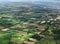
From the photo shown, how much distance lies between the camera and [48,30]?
16547 millimetres

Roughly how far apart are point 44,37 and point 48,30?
5.95ft

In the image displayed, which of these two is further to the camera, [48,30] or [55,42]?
[48,30]

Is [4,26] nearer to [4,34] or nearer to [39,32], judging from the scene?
[4,34]

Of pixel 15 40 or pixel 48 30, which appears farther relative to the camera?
pixel 48 30

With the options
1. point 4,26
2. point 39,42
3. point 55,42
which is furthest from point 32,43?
Result: point 4,26

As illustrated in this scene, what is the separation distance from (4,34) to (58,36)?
4.38m

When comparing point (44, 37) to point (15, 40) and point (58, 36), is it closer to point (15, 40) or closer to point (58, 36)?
point (58, 36)

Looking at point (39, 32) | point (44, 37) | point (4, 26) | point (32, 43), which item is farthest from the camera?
point (4, 26)

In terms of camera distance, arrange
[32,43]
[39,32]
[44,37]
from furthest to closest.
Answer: [39,32] → [44,37] → [32,43]

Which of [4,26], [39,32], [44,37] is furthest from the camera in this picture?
[4,26]

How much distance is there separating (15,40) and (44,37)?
2.32 metres

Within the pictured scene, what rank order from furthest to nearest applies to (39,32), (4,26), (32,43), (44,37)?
1. (4,26)
2. (39,32)
3. (44,37)
4. (32,43)

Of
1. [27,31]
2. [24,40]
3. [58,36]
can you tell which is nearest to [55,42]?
[58,36]

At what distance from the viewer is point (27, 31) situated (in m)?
16.5
